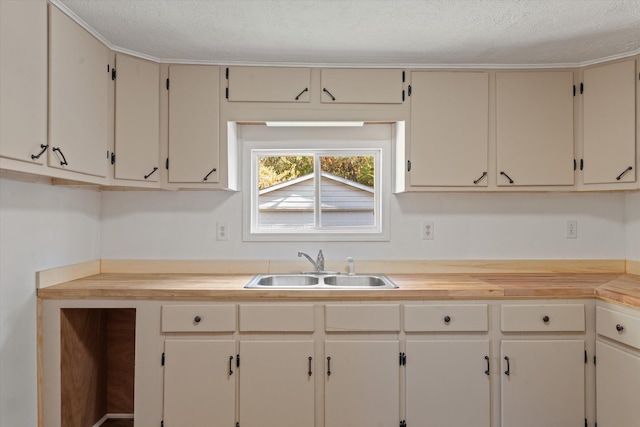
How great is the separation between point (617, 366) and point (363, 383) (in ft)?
3.96

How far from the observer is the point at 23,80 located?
1.60 metres

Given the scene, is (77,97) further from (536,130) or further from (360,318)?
(536,130)

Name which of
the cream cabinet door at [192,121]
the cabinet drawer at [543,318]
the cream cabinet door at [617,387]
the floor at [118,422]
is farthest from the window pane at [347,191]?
the floor at [118,422]

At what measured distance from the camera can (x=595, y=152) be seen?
7.60 feet

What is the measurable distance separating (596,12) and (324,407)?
88.8 inches

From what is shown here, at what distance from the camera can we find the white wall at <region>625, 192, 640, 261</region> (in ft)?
8.33

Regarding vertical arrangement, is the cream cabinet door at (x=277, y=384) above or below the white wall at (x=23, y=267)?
below

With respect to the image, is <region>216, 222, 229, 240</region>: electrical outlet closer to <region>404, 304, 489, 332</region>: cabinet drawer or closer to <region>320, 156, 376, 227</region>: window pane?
<region>320, 156, 376, 227</region>: window pane

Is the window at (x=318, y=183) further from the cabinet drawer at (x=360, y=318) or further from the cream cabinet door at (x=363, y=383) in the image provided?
the cream cabinet door at (x=363, y=383)

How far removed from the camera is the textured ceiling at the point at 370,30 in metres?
1.81

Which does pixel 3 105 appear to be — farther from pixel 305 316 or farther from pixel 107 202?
pixel 305 316

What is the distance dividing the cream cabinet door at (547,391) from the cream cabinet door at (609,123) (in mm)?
966

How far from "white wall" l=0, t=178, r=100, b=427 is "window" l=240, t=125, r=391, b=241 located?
3.52 feet

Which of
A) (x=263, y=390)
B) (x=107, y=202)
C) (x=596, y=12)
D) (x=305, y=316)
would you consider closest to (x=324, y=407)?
(x=263, y=390)
